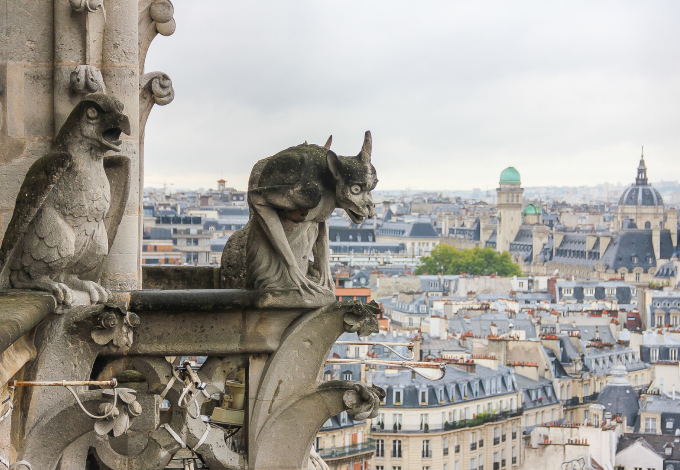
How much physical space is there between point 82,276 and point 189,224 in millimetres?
115371

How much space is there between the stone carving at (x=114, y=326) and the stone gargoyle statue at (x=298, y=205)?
2.55ft

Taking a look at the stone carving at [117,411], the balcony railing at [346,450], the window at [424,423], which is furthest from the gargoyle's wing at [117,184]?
the window at [424,423]

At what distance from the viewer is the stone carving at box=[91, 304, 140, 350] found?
5453 mm

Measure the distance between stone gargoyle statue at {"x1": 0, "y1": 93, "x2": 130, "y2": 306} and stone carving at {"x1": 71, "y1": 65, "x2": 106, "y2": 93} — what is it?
2.31 ft

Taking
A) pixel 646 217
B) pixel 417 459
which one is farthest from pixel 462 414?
pixel 646 217

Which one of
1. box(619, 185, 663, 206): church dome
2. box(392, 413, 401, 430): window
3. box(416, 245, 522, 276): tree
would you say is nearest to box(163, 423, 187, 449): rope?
box(392, 413, 401, 430): window

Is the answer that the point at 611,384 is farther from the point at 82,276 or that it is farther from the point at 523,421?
the point at 82,276

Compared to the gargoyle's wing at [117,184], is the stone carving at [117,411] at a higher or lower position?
lower

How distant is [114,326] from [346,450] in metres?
39.9

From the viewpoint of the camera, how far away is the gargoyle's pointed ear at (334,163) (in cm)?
623

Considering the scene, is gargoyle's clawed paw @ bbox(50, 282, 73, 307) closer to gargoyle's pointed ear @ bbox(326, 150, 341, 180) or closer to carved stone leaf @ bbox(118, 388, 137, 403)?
carved stone leaf @ bbox(118, 388, 137, 403)

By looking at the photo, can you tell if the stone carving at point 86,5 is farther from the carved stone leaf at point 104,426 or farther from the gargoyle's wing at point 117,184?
the carved stone leaf at point 104,426

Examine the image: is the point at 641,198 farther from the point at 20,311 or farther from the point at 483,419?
the point at 20,311

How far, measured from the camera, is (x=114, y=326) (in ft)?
18.0
